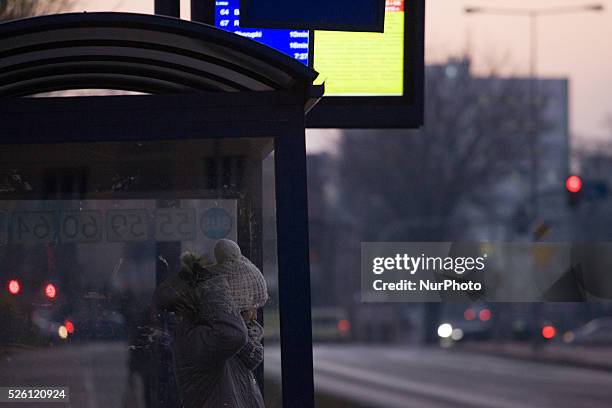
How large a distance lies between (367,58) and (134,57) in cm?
226

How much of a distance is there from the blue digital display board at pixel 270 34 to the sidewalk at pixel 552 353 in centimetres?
3727

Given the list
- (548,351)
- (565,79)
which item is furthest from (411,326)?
(548,351)

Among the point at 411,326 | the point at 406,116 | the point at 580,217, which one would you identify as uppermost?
the point at 406,116

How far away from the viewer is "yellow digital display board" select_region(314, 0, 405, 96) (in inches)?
359

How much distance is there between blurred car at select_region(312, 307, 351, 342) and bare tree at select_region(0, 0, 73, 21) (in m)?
61.6

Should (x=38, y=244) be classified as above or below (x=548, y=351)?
above

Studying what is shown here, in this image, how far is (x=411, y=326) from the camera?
259 feet

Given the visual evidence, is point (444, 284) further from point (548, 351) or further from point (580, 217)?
point (580, 217)

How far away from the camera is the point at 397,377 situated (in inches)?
1607

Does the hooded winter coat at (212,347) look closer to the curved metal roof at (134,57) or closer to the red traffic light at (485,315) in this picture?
the curved metal roof at (134,57)

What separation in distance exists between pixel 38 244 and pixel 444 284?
4049 millimetres

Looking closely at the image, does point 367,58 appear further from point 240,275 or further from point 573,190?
point 573,190

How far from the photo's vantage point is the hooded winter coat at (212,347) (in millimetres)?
6875

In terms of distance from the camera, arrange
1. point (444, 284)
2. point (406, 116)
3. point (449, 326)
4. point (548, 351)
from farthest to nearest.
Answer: point (449, 326)
point (548, 351)
point (444, 284)
point (406, 116)
